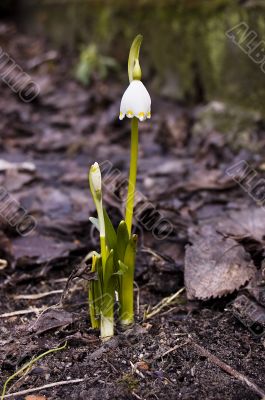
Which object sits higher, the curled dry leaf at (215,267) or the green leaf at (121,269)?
the curled dry leaf at (215,267)

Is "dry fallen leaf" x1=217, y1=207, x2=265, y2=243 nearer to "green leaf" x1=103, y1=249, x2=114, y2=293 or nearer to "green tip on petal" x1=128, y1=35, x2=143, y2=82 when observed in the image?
"green leaf" x1=103, y1=249, x2=114, y2=293

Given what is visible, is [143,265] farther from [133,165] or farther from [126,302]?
[133,165]

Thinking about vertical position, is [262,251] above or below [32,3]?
below

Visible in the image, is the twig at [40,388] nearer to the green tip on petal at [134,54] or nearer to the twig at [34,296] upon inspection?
the twig at [34,296]

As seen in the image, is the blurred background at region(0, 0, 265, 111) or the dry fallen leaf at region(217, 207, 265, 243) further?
the blurred background at region(0, 0, 265, 111)

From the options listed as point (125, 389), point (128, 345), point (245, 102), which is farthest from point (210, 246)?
point (245, 102)

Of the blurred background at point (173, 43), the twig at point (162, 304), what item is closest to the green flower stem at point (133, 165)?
the twig at point (162, 304)

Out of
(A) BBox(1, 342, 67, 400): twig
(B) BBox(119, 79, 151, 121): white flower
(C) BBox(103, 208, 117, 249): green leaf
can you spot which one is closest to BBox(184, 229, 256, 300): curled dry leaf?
(C) BBox(103, 208, 117, 249): green leaf

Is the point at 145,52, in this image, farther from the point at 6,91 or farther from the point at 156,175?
the point at 156,175
